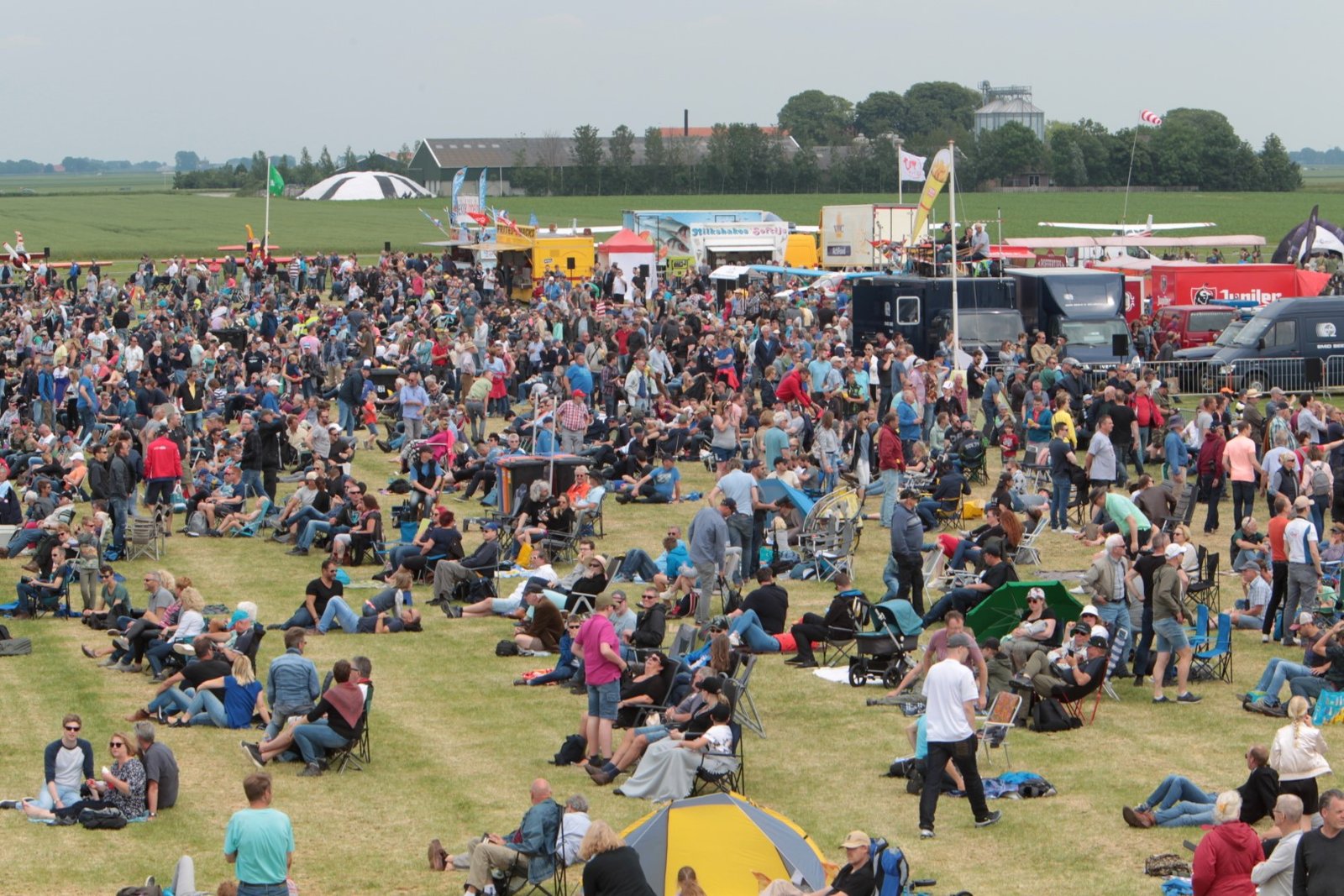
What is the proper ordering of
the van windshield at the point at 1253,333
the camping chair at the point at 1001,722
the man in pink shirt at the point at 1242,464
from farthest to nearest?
1. the van windshield at the point at 1253,333
2. the man in pink shirt at the point at 1242,464
3. the camping chair at the point at 1001,722

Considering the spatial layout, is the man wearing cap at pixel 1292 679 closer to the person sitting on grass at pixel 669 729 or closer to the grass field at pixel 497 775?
the grass field at pixel 497 775

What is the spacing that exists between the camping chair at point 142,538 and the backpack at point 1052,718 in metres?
12.2

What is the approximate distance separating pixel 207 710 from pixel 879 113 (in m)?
183

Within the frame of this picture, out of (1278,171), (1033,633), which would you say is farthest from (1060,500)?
(1278,171)

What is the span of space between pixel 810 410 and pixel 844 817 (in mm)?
13890

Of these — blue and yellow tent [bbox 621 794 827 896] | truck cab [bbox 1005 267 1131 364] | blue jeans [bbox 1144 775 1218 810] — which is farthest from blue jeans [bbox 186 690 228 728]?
truck cab [bbox 1005 267 1131 364]

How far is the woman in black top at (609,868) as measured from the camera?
966cm

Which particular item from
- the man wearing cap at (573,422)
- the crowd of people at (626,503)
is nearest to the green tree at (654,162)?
the crowd of people at (626,503)

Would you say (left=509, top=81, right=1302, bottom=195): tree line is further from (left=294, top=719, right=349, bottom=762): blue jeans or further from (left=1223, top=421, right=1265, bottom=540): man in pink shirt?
(left=294, top=719, right=349, bottom=762): blue jeans

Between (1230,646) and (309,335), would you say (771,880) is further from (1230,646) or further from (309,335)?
(309,335)

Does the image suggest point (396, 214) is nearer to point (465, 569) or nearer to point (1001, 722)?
point (465, 569)

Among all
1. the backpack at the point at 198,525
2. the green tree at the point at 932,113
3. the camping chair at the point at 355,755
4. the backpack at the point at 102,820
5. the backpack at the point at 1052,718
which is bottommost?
the backpack at the point at 102,820

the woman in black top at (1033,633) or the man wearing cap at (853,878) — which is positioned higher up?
the woman in black top at (1033,633)

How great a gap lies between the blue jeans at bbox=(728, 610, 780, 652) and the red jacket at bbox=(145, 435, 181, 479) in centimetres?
942
